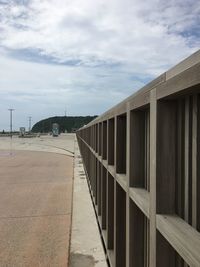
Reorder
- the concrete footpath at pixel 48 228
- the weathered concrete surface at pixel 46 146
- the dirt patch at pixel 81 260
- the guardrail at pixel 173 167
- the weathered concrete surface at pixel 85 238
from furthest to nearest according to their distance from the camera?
1. the weathered concrete surface at pixel 46 146
2. the concrete footpath at pixel 48 228
3. the weathered concrete surface at pixel 85 238
4. the dirt patch at pixel 81 260
5. the guardrail at pixel 173 167

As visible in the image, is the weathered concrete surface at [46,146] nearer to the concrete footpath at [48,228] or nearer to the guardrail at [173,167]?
the concrete footpath at [48,228]

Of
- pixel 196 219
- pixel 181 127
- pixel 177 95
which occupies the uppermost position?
pixel 177 95

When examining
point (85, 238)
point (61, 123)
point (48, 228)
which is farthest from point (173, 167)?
point (61, 123)

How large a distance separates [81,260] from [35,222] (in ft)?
8.94

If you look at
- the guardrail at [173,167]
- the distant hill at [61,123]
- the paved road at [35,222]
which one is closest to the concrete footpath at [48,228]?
the paved road at [35,222]

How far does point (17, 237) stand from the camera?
275 inches

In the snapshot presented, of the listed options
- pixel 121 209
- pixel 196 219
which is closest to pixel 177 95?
pixel 196 219

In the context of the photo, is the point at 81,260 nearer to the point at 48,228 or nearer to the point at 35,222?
the point at 48,228

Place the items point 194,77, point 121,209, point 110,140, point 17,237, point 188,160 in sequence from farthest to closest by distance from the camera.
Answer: point 17,237
point 110,140
point 121,209
point 188,160
point 194,77

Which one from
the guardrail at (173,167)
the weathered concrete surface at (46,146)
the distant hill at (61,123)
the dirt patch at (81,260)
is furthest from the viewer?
the distant hill at (61,123)

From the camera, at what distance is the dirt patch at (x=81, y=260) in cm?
537

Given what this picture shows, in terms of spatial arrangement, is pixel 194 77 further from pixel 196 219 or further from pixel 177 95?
pixel 196 219

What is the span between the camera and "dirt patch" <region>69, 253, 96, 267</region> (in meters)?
5.37

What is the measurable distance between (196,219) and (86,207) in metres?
6.97
